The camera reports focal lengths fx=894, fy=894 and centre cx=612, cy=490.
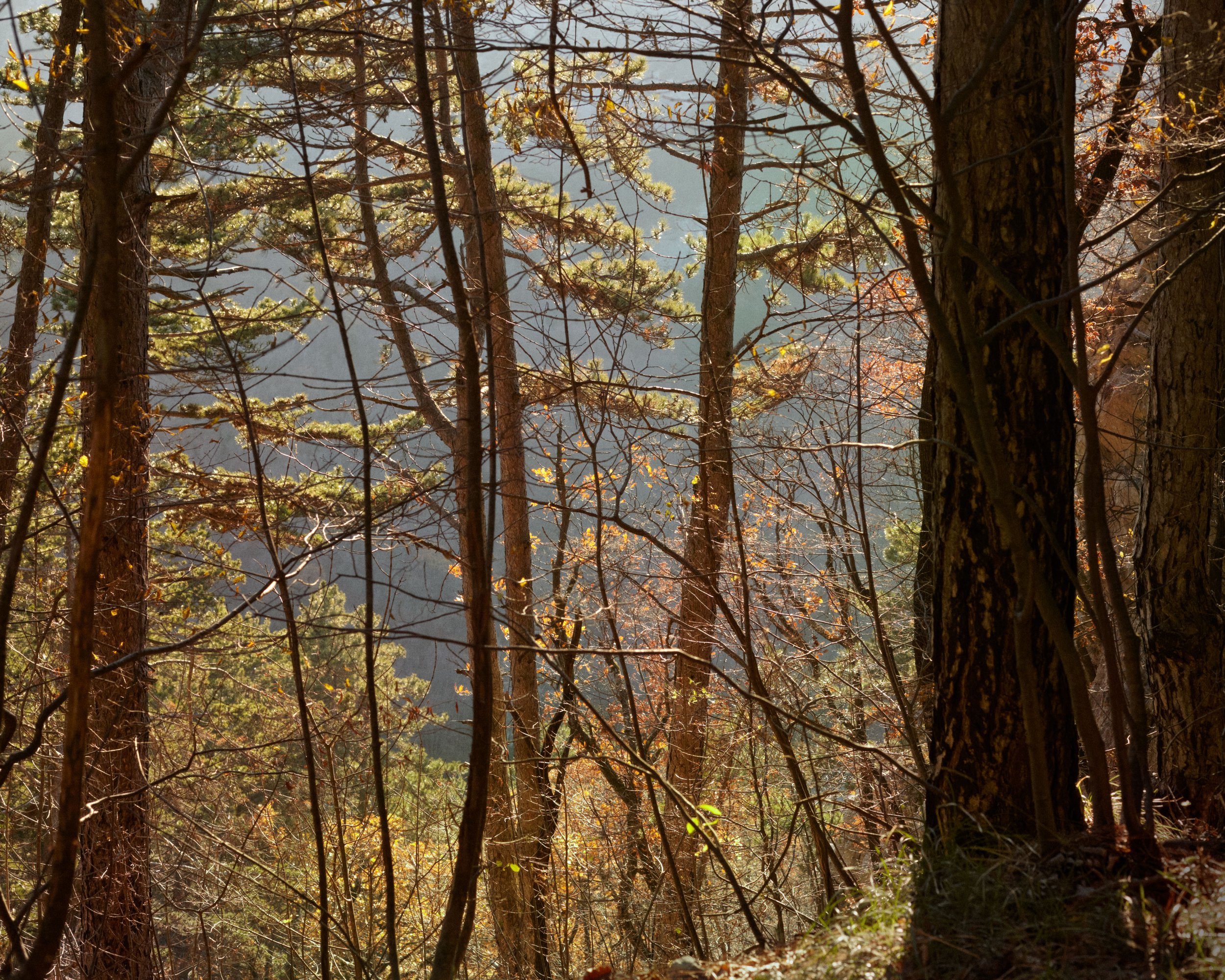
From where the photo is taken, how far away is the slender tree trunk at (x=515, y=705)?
247 inches

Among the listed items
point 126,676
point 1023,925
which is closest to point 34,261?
point 126,676

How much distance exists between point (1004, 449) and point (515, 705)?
6045 millimetres

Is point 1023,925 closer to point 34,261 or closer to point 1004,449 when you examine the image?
point 1004,449

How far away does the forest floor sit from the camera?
1536mm

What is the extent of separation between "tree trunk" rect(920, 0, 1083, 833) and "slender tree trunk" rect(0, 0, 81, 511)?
10.6 ft

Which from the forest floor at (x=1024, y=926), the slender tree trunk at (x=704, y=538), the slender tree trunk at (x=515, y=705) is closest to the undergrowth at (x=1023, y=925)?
the forest floor at (x=1024, y=926)

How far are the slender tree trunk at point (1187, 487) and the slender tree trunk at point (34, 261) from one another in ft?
15.5

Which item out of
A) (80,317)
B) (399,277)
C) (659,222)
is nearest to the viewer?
(80,317)

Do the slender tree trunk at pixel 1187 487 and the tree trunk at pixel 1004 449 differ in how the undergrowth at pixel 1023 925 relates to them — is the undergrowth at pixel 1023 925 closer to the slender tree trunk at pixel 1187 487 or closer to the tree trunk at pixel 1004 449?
the tree trunk at pixel 1004 449

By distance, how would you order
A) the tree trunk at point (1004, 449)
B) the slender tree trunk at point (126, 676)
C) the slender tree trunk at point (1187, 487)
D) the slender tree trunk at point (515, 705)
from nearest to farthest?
the tree trunk at point (1004, 449) < the slender tree trunk at point (1187, 487) < the slender tree trunk at point (126, 676) < the slender tree trunk at point (515, 705)

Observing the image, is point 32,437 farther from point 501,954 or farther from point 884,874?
point 884,874

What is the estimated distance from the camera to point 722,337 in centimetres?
753

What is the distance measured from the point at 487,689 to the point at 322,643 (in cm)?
1841

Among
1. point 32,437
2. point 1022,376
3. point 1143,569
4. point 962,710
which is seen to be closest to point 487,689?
point 962,710
